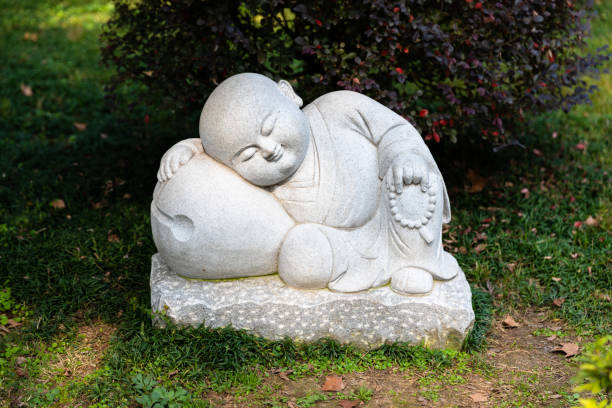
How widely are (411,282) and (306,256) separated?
64 centimetres

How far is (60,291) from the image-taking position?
170 inches

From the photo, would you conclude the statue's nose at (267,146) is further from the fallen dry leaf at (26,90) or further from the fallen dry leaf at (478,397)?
the fallen dry leaf at (26,90)

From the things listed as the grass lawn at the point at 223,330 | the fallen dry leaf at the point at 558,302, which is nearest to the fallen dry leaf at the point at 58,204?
the grass lawn at the point at 223,330

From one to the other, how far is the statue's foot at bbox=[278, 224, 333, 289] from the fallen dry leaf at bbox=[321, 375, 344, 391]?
527 millimetres

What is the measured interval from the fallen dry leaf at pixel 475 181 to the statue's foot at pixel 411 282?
2183 millimetres

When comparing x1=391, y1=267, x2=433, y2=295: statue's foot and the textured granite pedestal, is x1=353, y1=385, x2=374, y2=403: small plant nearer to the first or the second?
the textured granite pedestal

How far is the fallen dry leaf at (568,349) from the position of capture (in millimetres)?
3795

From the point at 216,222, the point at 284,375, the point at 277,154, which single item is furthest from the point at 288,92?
the point at 284,375

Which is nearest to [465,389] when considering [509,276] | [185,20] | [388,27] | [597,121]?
[509,276]

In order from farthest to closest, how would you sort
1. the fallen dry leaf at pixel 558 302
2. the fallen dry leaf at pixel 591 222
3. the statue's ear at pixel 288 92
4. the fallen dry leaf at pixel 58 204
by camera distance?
the fallen dry leaf at pixel 58 204 < the fallen dry leaf at pixel 591 222 < the fallen dry leaf at pixel 558 302 < the statue's ear at pixel 288 92

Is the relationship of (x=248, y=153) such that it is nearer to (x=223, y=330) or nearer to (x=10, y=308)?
(x=223, y=330)

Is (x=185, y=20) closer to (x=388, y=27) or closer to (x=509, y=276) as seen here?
(x=388, y=27)

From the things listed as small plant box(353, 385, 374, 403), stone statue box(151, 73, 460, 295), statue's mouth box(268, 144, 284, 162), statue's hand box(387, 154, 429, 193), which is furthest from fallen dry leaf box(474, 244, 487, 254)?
statue's mouth box(268, 144, 284, 162)

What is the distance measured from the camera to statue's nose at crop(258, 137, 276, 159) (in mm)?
3441
